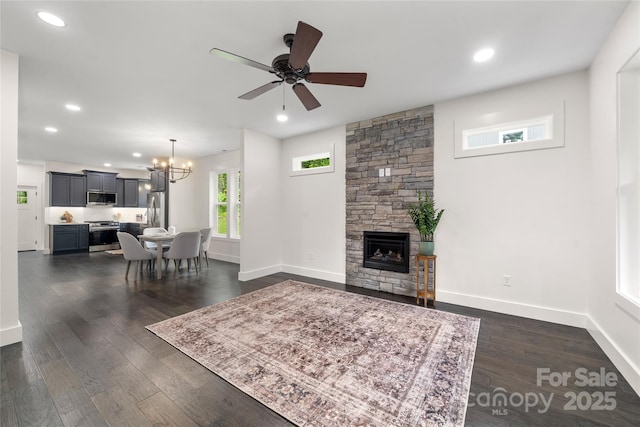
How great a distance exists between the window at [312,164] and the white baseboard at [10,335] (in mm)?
4166

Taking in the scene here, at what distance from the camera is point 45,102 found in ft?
11.5

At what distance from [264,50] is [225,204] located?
5.01 m

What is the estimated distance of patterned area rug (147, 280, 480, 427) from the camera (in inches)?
64.6

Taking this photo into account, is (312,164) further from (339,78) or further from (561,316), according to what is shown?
(561,316)

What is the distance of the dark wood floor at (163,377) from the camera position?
62.5 inches

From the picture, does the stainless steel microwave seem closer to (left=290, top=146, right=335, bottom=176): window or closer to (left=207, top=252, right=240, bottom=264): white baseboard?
(left=207, top=252, right=240, bottom=264): white baseboard

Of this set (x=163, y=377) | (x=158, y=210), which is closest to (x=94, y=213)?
(x=158, y=210)

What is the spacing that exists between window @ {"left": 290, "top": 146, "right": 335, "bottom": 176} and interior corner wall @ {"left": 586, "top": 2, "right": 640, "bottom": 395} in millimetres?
3359

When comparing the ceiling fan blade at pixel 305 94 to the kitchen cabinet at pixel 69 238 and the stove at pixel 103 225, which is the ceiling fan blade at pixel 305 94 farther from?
the kitchen cabinet at pixel 69 238

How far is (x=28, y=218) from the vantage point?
26.5ft

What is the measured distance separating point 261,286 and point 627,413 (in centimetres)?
403

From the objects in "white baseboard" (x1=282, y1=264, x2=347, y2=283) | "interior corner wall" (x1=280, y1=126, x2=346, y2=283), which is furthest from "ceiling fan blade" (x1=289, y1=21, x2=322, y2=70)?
"white baseboard" (x1=282, y1=264, x2=347, y2=283)

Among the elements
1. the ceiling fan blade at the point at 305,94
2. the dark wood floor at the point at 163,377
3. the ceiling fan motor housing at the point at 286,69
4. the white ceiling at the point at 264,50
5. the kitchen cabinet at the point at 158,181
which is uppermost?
the white ceiling at the point at 264,50

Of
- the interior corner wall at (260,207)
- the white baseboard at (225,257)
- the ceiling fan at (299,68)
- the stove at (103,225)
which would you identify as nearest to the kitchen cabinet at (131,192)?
the stove at (103,225)
